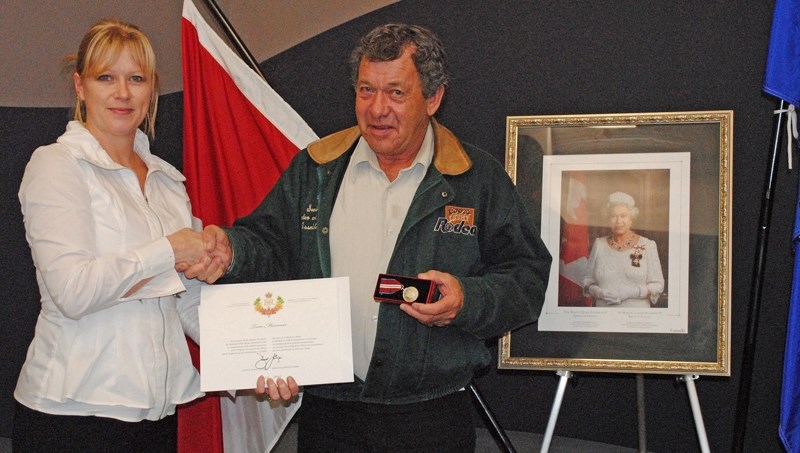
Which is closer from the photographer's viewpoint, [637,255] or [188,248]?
[188,248]

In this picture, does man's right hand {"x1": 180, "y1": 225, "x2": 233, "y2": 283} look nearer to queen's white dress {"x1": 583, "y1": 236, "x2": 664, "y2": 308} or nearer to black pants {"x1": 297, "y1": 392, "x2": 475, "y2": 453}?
black pants {"x1": 297, "y1": 392, "x2": 475, "y2": 453}

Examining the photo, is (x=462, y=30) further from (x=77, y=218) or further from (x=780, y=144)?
(x=77, y=218)

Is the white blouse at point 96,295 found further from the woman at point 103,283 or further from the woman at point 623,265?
the woman at point 623,265

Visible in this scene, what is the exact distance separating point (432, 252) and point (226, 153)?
1.30 m

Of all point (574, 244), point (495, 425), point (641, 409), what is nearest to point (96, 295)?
point (495, 425)

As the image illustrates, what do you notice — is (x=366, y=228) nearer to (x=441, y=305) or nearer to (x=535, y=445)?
(x=441, y=305)

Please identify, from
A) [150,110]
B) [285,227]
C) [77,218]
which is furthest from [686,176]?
[77,218]

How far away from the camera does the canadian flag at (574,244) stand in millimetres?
2936

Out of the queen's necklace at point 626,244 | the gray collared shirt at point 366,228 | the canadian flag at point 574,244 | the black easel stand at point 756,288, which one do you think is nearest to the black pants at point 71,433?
the gray collared shirt at point 366,228

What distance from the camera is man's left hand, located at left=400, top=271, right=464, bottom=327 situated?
1.87m

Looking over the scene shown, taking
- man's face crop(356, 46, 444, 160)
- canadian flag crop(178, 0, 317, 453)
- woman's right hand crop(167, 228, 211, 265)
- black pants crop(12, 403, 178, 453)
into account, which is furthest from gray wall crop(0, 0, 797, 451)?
black pants crop(12, 403, 178, 453)

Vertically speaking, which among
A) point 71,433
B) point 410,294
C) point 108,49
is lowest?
point 71,433

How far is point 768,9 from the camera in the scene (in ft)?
10.6

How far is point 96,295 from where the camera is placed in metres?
1.89
